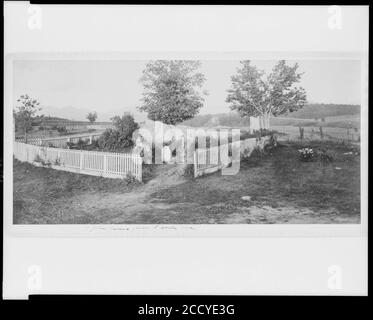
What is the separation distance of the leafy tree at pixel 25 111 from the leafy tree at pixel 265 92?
5.81 feet

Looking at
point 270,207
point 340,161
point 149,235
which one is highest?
point 340,161

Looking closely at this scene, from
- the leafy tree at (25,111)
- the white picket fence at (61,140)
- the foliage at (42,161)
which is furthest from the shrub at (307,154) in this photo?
the leafy tree at (25,111)

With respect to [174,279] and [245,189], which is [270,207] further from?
[174,279]

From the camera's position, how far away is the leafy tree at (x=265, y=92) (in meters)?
3.53

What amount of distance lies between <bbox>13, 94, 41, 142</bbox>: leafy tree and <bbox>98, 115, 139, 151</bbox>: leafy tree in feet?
2.14

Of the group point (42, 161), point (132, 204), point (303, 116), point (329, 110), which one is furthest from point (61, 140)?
point (329, 110)

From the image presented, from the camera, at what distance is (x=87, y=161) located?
3604mm

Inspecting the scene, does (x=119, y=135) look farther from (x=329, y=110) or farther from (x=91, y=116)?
(x=329, y=110)

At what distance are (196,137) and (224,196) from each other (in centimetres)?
60

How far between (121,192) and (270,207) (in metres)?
1.37

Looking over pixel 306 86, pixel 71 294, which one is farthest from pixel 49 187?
pixel 306 86

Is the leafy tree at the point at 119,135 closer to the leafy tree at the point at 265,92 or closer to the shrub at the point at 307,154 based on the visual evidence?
the leafy tree at the point at 265,92

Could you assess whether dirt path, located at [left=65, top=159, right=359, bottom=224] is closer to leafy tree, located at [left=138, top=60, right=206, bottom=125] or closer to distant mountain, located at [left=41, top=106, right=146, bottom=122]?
leafy tree, located at [left=138, top=60, right=206, bottom=125]

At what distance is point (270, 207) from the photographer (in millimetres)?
3535
